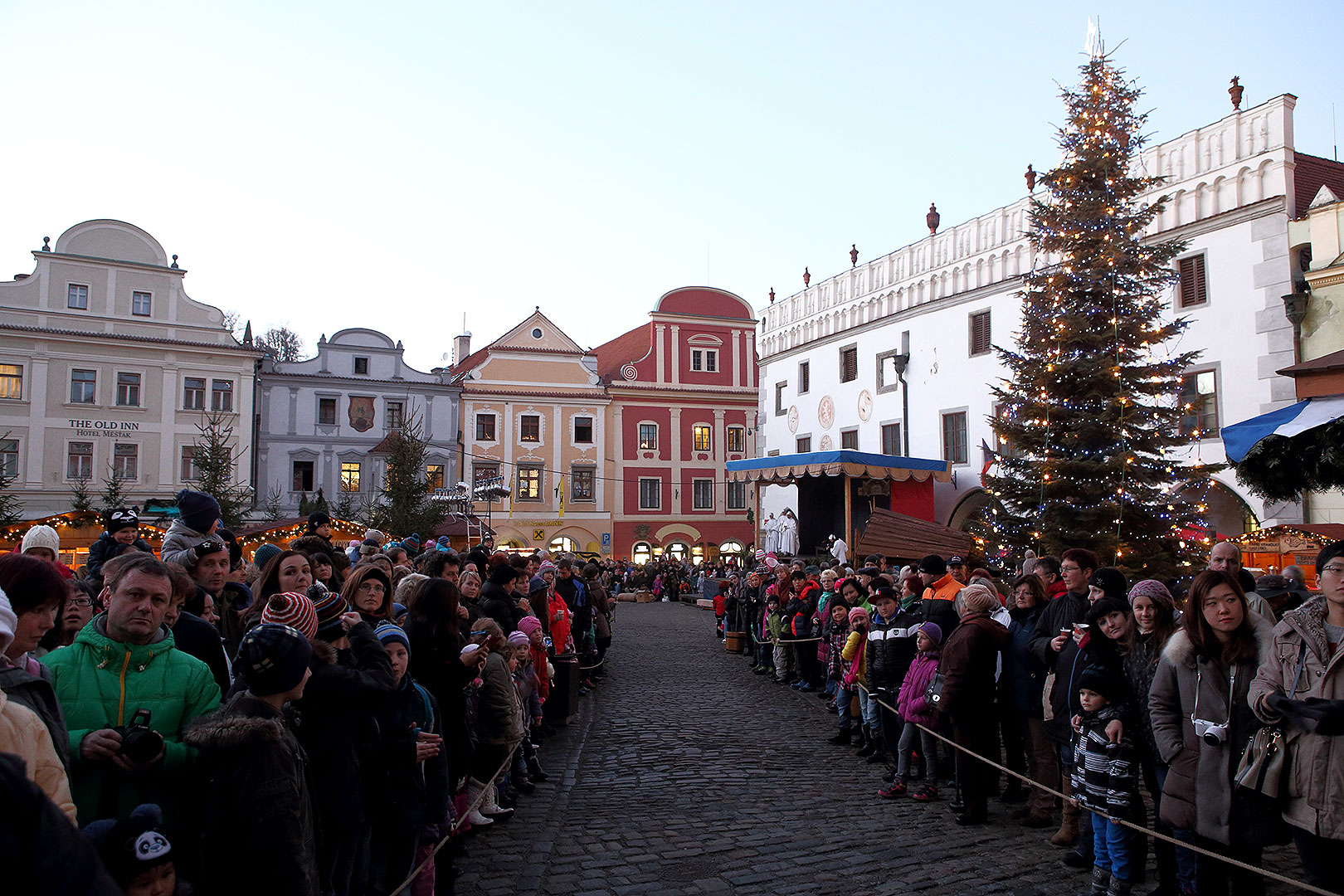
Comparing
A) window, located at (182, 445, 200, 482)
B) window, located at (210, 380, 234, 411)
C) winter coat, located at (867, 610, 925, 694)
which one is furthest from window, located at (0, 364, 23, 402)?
winter coat, located at (867, 610, 925, 694)

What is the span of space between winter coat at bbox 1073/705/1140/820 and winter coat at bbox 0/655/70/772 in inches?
204

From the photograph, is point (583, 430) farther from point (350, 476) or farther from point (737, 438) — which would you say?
point (350, 476)

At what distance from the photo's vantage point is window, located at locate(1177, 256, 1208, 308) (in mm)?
21188

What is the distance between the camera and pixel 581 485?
45.4m

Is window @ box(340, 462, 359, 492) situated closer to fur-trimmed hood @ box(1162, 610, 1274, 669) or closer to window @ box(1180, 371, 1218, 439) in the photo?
window @ box(1180, 371, 1218, 439)

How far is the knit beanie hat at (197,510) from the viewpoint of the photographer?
611 centimetres

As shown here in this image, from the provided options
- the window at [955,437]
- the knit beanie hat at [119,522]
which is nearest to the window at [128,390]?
the window at [955,437]

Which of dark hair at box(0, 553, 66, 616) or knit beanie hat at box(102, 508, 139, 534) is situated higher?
knit beanie hat at box(102, 508, 139, 534)

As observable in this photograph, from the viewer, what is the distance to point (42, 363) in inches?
1369

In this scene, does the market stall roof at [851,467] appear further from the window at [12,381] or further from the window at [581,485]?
the window at [12,381]

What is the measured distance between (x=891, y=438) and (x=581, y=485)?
61.6ft

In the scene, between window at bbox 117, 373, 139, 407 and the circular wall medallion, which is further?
window at bbox 117, 373, 139, 407

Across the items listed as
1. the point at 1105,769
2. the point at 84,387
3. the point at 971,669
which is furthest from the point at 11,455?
the point at 1105,769

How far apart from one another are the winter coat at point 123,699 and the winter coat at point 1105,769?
188 inches
